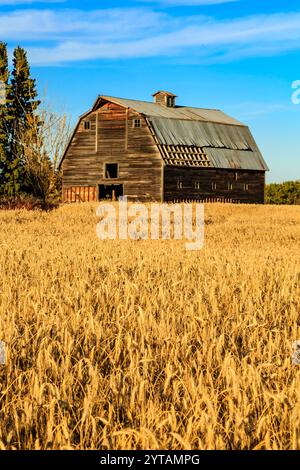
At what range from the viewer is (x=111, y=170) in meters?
45.9

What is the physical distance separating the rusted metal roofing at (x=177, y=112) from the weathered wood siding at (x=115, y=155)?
765 millimetres

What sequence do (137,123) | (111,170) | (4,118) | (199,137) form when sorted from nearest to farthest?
(137,123), (199,137), (111,170), (4,118)

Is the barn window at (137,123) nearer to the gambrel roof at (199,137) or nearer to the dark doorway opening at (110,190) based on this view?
the gambrel roof at (199,137)

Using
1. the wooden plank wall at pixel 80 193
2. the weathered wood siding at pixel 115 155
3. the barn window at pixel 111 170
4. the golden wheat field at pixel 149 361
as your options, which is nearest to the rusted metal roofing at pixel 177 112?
the weathered wood siding at pixel 115 155

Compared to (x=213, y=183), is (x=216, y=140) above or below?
above

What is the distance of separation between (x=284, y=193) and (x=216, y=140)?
409 inches

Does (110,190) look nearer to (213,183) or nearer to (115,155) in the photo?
(115,155)

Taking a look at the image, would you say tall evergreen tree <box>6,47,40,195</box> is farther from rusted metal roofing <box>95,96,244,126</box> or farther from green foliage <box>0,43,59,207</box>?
rusted metal roofing <box>95,96,244,126</box>

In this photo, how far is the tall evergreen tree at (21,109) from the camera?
5241 cm

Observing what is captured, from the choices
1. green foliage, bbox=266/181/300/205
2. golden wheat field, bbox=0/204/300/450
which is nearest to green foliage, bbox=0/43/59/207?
green foliage, bbox=266/181/300/205

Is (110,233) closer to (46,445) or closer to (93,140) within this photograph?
(46,445)

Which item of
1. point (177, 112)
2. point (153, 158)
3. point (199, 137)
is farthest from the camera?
point (177, 112)

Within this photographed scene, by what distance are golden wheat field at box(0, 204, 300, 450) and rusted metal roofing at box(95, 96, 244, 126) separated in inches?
1381

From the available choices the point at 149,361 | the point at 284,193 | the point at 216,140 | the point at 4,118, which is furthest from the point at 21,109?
the point at 149,361
